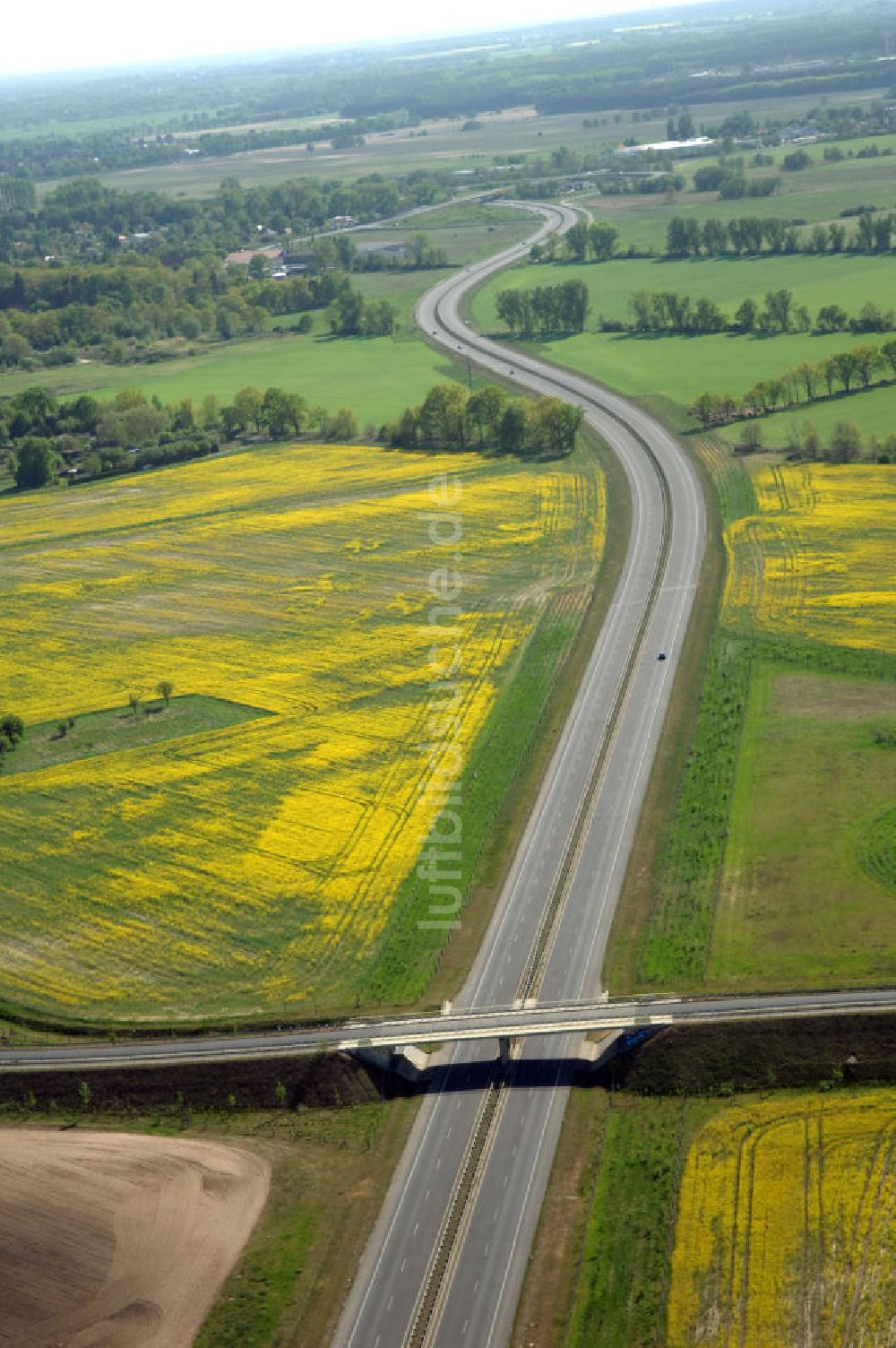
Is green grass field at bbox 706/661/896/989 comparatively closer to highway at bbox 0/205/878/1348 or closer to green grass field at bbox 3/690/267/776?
highway at bbox 0/205/878/1348

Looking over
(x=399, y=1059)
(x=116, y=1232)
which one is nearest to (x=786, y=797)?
(x=399, y=1059)

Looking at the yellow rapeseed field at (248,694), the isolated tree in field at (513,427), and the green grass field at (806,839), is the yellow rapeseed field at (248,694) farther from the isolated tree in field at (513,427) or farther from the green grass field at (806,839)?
the green grass field at (806,839)

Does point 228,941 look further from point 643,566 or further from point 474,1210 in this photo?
point 643,566

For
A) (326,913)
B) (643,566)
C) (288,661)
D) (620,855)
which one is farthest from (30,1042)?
(643,566)

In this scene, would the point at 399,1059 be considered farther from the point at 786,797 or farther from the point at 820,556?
the point at 820,556

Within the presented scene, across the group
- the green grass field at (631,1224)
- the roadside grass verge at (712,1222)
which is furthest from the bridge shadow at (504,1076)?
the green grass field at (631,1224)

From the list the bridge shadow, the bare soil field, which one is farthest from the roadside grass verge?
the bare soil field

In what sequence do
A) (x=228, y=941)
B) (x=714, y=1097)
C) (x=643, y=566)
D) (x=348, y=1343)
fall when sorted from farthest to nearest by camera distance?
(x=643, y=566) < (x=228, y=941) < (x=714, y=1097) < (x=348, y=1343)
